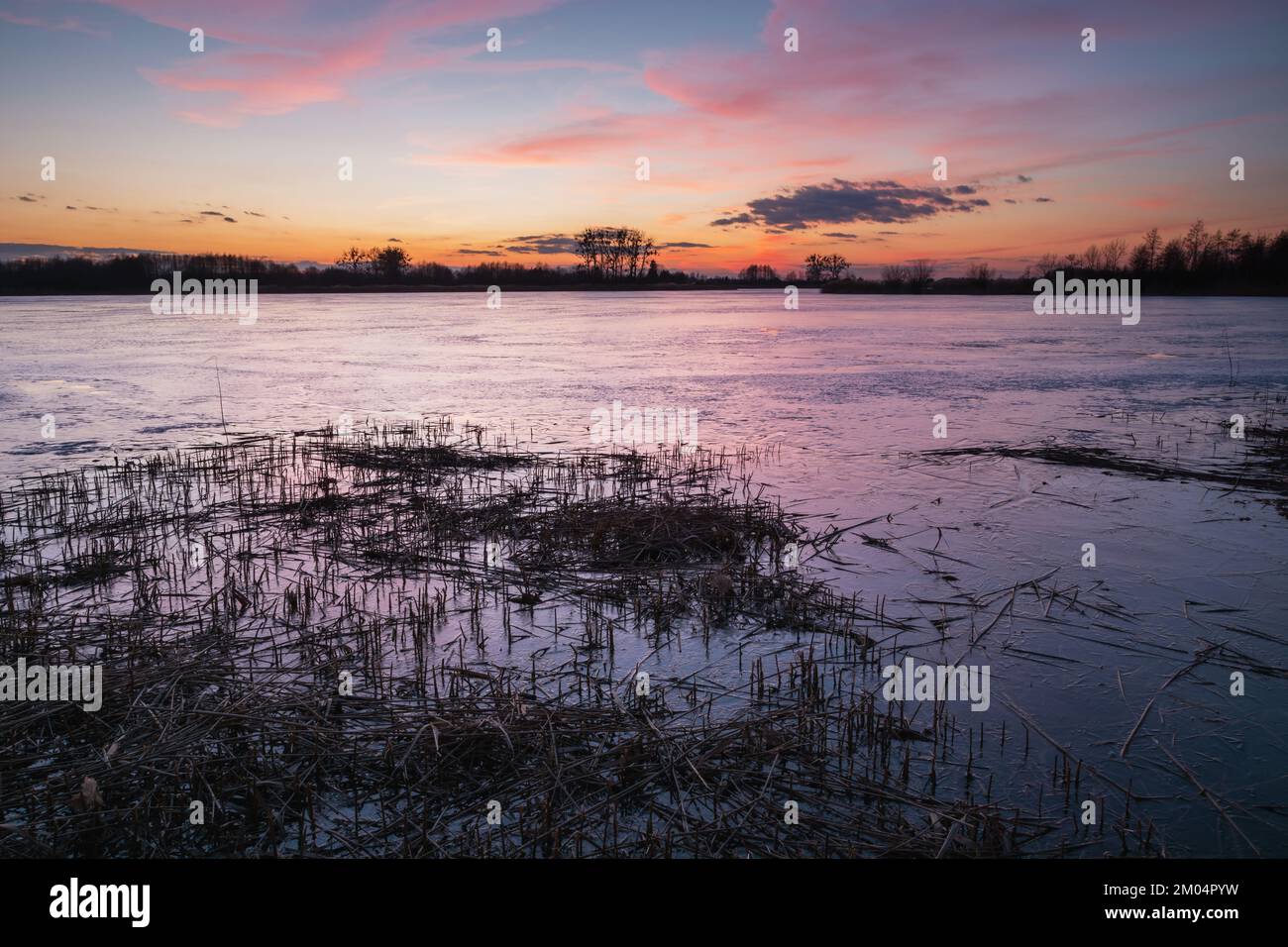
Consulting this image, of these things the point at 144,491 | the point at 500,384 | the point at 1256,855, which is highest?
the point at 500,384

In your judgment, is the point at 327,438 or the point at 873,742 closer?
the point at 873,742

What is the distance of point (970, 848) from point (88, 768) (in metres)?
4.68

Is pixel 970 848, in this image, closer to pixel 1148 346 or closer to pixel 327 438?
pixel 327 438

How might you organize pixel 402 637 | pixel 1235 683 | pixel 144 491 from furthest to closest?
pixel 144 491, pixel 402 637, pixel 1235 683

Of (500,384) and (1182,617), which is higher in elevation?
(500,384)

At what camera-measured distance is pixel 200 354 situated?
30.7m

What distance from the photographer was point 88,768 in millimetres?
4266

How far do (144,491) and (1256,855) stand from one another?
1208 centimetres

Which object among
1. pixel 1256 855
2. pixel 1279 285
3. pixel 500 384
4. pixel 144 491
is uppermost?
pixel 1279 285
